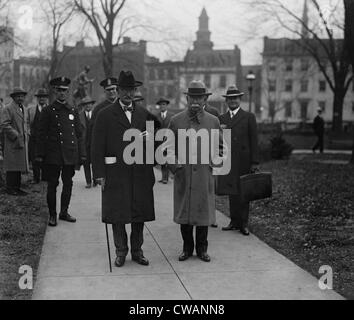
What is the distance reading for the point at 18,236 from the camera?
7414mm

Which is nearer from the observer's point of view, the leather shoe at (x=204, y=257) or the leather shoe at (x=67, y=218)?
the leather shoe at (x=204, y=257)

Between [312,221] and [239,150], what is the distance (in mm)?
→ 1768

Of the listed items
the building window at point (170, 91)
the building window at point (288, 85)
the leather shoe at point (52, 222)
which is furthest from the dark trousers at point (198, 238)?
the building window at point (170, 91)

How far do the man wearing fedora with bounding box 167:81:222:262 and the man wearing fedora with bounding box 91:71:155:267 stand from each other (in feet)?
1.26

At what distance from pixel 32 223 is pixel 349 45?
9.73 m

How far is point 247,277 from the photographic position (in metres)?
5.76

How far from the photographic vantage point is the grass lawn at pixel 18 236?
5422 millimetres

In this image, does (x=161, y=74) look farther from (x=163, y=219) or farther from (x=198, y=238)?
(x=198, y=238)

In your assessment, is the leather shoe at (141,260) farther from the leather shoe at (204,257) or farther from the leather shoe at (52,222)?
the leather shoe at (52,222)

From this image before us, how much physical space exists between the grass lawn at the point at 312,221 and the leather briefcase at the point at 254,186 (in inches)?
23.5

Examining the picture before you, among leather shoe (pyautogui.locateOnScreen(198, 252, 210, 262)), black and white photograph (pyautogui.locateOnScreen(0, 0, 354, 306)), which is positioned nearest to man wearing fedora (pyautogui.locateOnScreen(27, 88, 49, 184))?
black and white photograph (pyautogui.locateOnScreen(0, 0, 354, 306))
